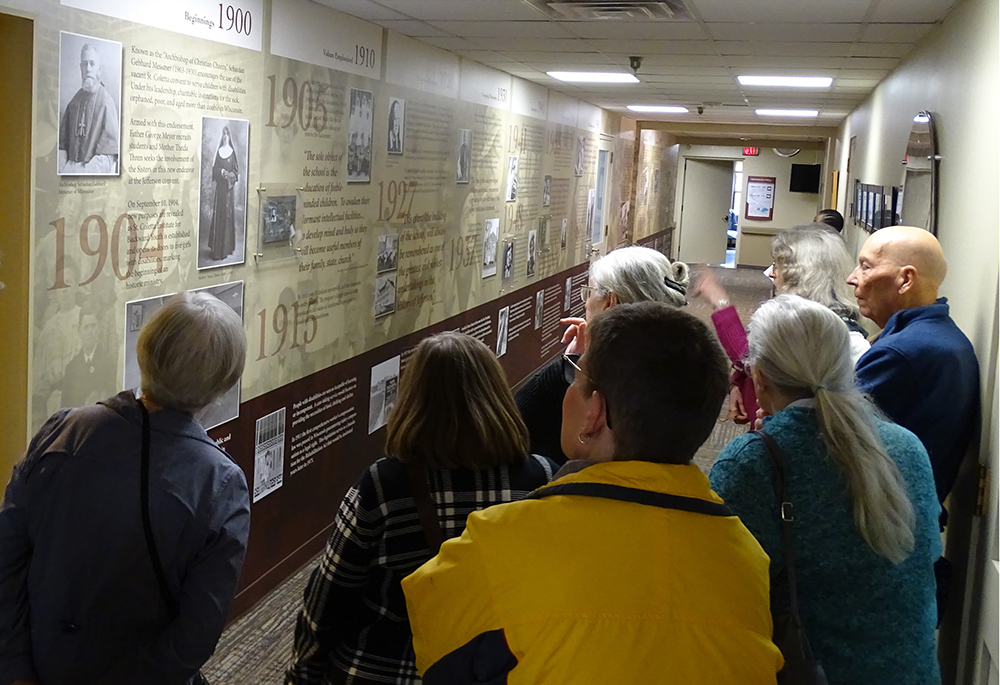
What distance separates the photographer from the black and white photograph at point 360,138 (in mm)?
4285

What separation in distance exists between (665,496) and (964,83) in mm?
2588

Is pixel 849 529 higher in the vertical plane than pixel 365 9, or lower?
lower

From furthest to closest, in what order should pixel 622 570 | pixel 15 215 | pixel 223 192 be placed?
pixel 223 192, pixel 15 215, pixel 622 570

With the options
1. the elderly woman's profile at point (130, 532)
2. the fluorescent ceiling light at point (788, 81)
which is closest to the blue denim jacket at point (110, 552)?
the elderly woman's profile at point (130, 532)

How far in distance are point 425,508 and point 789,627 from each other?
724mm

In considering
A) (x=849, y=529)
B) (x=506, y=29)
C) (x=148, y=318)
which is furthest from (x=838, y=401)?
(x=506, y=29)

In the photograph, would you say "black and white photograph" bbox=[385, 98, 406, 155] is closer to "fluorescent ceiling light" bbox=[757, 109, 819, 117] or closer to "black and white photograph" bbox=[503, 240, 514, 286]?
"black and white photograph" bbox=[503, 240, 514, 286]

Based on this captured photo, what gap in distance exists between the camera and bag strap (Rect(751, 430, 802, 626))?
1.75 meters

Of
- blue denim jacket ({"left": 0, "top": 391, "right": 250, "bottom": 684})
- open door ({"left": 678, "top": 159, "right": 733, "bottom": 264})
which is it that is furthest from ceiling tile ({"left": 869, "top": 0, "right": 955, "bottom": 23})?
open door ({"left": 678, "top": 159, "right": 733, "bottom": 264})

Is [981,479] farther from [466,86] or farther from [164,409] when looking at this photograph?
[466,86]

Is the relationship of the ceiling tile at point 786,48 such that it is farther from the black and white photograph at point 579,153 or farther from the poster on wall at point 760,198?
the poster on wall at point 760,198

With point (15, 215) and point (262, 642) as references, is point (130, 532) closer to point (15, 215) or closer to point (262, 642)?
point (15, 215)

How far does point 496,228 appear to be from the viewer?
6840 mm

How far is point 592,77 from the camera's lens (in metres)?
6.89
